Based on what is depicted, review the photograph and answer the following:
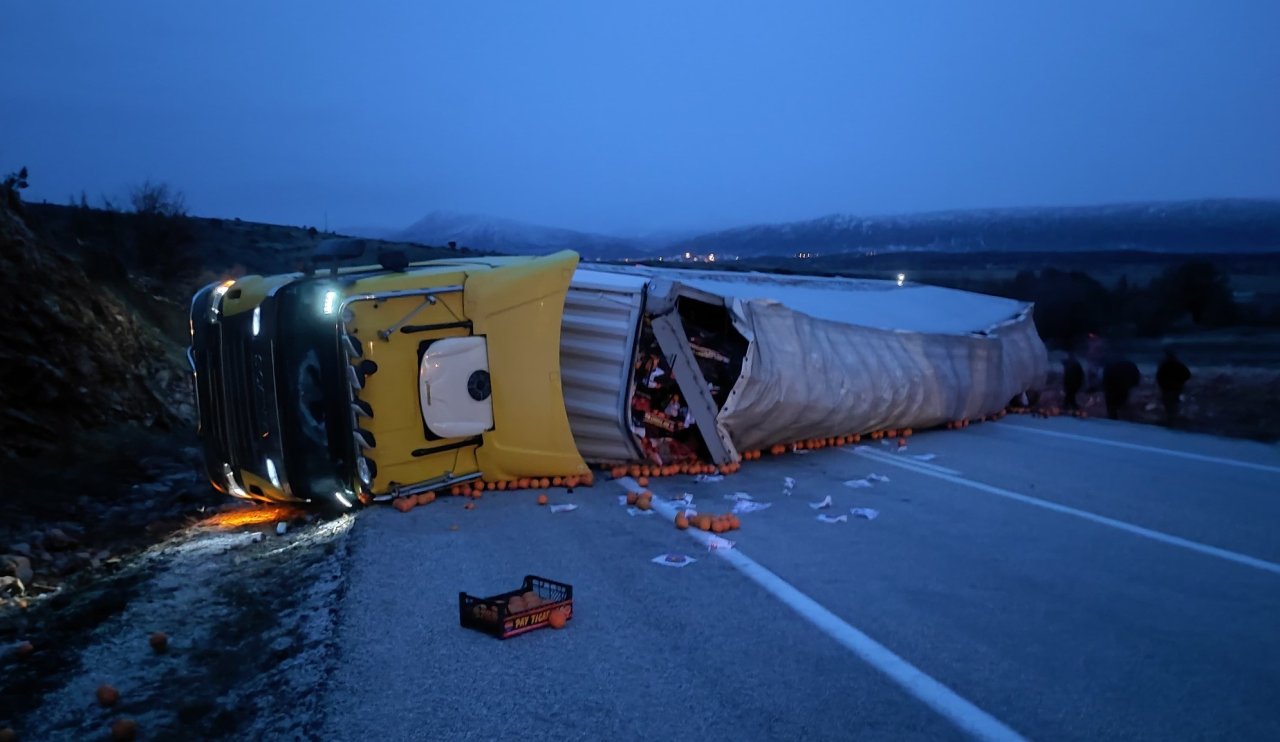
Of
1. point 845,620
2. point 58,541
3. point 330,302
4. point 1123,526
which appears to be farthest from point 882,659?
point 58,541

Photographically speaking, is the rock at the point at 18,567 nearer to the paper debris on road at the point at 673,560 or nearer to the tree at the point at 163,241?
the paper debris on road at the point at 673,560

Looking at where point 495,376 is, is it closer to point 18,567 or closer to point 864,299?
point 18,567

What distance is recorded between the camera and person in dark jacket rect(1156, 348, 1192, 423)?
1361cm

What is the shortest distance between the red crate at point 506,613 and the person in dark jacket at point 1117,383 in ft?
39.0

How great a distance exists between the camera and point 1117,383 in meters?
14.0

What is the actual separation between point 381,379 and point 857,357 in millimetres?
5783

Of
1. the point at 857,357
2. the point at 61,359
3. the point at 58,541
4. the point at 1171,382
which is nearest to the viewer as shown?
the point at 58,541

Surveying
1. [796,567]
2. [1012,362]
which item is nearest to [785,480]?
[796,567]

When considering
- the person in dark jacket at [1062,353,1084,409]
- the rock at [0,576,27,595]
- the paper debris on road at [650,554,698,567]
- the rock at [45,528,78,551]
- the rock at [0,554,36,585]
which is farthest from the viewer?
the person in dark jacket at [1062,353,1084,409]

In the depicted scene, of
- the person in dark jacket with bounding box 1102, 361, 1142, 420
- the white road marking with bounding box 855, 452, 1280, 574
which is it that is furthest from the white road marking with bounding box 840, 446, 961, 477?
the person in dark jacket with bounding box 1102, 361, 1142, 420

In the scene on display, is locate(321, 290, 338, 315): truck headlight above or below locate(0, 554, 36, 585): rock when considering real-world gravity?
above

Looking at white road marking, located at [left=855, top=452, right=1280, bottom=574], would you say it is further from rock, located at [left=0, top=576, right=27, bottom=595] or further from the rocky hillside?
the rocky hillside

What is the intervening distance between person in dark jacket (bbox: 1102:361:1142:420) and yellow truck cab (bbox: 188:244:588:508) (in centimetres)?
974

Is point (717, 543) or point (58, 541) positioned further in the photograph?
point (58, 541)
